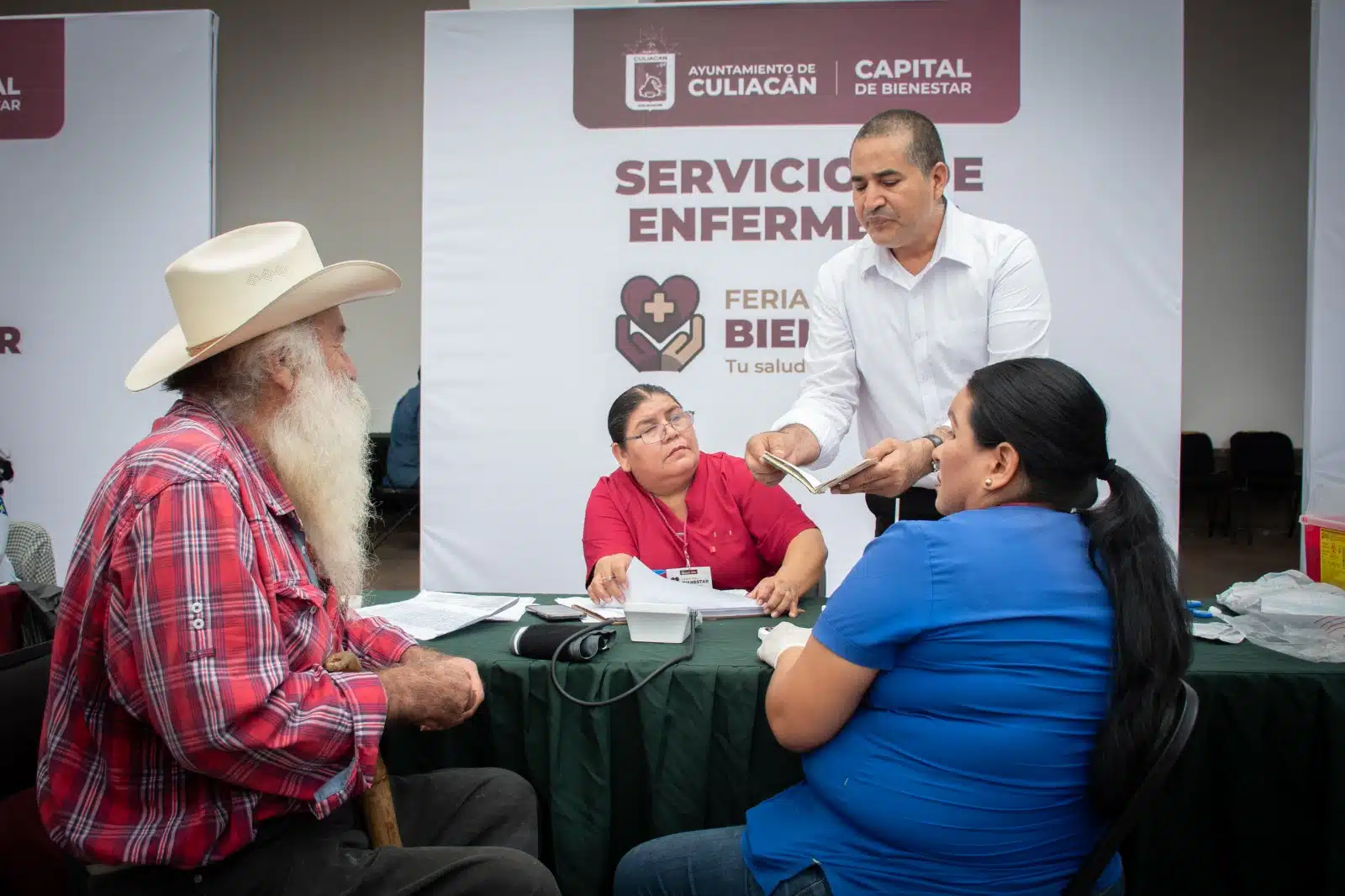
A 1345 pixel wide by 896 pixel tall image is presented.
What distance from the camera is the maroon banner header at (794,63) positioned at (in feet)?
12.0

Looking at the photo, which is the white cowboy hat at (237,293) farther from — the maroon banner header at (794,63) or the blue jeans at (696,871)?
the maroon banner header at (794,63)

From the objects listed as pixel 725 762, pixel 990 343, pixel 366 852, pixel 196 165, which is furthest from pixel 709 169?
pixel 366 852

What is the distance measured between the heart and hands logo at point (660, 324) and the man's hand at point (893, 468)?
168 centimetres

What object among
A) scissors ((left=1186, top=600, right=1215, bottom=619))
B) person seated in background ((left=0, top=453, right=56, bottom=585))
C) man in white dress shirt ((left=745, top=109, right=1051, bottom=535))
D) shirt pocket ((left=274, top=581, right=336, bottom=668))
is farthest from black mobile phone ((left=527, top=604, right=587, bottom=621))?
Answer: person seated in background ((left=0, top=453, right=56, bottom=585))

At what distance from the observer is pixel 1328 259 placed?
3.54 meters

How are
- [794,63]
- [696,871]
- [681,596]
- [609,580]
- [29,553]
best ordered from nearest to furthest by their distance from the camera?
[696,871] → [681,596] → [609,580] → [29,553] → [794,63]

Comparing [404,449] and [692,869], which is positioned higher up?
[404,449]

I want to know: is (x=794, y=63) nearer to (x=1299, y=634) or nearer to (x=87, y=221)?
(x=1299, y=634)

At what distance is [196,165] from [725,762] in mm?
3706

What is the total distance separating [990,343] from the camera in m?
2.73

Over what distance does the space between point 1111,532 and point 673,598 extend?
1.05 m

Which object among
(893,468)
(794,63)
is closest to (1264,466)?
(794,63)

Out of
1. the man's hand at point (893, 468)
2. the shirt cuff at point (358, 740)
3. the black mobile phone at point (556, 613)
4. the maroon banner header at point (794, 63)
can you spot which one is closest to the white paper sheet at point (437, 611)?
the black mobile phone at point (556, 613)

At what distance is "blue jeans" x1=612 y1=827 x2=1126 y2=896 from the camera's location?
4.32 ft
